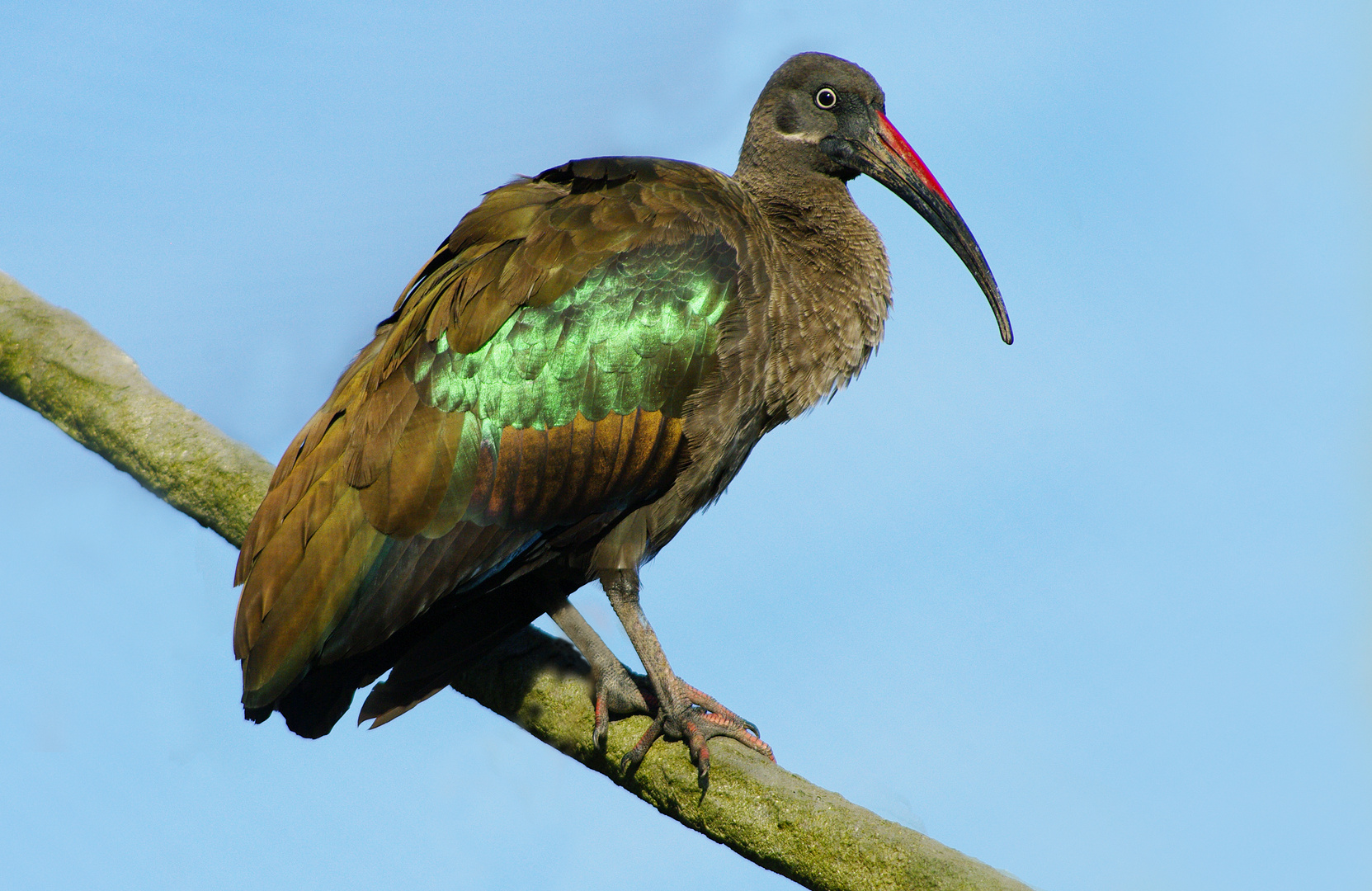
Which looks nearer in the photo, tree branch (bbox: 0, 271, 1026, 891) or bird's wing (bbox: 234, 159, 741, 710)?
tree branch (bbox: 0, 271, 1026, 891)

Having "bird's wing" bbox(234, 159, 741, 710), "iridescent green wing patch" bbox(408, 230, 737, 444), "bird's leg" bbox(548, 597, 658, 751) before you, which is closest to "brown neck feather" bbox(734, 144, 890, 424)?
"bird's wing" bbox(234, 159, 741, 710)

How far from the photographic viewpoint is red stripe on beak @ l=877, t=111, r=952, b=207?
218 inches

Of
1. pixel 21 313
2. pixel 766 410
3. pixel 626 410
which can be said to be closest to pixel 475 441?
pixel 626 410

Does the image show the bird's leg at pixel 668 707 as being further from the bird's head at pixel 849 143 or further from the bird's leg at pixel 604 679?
the bird's head at pixel 849 143

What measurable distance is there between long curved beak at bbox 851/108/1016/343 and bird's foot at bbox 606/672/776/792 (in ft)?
7.37

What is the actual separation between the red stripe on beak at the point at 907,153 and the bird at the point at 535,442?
0.90 m

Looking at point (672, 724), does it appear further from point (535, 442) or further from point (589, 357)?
point (589, 357)

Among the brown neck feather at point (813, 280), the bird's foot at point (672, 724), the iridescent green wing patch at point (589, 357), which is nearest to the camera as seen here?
the bird's foot at point (672, 724)

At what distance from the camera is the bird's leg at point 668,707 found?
4.30m

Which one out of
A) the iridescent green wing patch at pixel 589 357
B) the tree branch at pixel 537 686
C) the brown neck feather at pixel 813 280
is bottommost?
the tree branch at pixel 537 686

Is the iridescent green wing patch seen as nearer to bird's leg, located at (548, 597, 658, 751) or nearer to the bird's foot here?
bird's leg, located at (548, 597, 658, 751)

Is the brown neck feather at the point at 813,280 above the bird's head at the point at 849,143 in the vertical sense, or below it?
below

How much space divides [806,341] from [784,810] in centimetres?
203

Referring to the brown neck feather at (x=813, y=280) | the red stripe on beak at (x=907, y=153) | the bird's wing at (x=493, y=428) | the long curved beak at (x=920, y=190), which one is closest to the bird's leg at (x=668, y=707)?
the bird's wing at (x=493, y=428)
